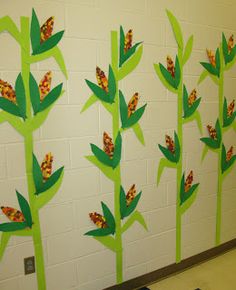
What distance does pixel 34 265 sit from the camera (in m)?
1.61

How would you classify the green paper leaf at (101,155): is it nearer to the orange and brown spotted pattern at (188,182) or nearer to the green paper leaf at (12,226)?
the green paper leaf at (12,226)

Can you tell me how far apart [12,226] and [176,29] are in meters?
1.64

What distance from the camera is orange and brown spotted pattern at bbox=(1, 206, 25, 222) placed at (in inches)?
58.8

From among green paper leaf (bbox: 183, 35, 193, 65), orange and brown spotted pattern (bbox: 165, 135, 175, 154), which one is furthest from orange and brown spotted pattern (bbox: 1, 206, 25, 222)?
green paper leaf (bbox: 183, 35, 193, 65)

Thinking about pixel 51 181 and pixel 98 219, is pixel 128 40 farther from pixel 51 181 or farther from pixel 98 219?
pixel 98 219

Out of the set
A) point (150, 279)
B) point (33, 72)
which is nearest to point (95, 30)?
point (33, 72)

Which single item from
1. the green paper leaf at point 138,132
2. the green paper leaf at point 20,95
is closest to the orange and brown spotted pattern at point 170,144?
the green paper leaf at point 138,132

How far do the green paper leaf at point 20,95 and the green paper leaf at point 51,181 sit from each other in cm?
38

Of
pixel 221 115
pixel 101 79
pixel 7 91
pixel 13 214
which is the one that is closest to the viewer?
pixel 7 91

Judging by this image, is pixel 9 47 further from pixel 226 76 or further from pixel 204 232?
pixel 204 232

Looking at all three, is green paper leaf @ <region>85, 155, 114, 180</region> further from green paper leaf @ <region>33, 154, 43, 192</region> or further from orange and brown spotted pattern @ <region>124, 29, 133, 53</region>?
orange and brown spotted pattern @ <region>124, 29, 133, 53</region>

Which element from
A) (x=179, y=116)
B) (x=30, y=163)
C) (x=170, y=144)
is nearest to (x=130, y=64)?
(x=179, y=116)

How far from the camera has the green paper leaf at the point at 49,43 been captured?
1448 mm

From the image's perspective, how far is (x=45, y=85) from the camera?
150 cm
